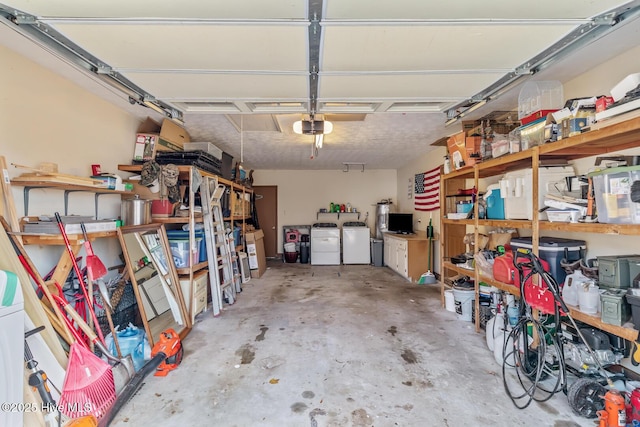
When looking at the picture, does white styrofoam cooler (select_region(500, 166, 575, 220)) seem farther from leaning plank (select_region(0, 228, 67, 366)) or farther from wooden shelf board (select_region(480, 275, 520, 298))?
leaning plank (select_region(0, 228, 67, 366))

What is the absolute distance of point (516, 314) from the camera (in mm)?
2584

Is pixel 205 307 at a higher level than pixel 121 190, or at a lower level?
lower

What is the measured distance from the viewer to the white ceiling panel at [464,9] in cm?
123

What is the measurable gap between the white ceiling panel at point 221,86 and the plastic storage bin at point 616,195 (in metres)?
1.99

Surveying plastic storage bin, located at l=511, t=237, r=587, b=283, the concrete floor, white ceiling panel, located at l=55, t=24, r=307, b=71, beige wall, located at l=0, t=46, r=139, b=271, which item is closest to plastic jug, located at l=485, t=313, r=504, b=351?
the concrete floor

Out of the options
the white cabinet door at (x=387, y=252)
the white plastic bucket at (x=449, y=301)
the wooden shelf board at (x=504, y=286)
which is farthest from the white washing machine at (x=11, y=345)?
the white cabinet door at (x=387, y=252)

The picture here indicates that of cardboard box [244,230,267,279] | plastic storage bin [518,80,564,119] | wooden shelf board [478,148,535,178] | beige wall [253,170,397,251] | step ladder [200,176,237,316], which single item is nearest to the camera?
wooden shelf board [478,148,535,178]

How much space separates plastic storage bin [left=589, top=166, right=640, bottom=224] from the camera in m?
1.61

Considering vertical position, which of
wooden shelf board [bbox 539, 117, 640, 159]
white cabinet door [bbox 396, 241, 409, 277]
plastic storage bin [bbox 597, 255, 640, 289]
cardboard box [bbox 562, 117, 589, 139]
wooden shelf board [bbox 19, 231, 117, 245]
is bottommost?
white cabinet door [bbox 396, 241, 409, 277]

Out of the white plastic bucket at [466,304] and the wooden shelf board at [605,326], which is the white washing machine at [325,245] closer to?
the white plastic bucket at [466,304]

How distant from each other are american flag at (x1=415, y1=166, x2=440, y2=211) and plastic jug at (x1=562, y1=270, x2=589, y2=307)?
3.18 metres

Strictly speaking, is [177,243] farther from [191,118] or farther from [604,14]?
[604,14]

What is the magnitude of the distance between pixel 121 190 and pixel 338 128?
268 centimetres

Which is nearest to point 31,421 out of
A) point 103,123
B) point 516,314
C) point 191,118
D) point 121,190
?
point 121,190
